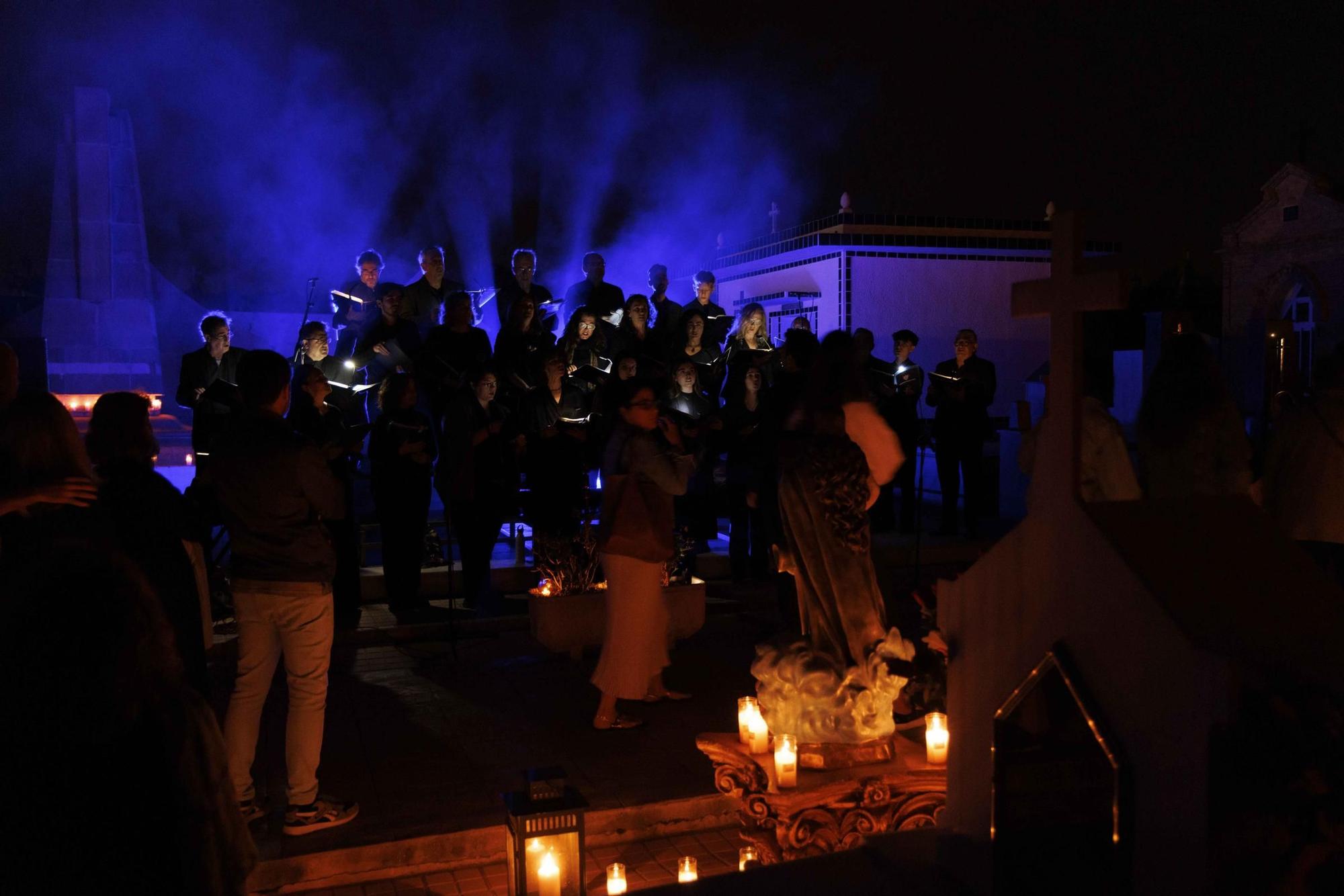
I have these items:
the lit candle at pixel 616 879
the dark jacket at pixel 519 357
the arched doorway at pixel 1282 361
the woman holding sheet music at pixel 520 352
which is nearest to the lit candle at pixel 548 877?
the lit candle at pixel 616 879

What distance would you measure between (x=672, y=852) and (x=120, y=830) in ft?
9.92

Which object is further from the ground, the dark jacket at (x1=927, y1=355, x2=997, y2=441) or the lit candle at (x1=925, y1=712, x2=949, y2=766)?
the dark jacket at (x1=927, y1=355, x2=997, y2=441)

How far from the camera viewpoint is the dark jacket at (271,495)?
4344mm

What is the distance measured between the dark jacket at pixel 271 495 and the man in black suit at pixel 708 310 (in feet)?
21.2

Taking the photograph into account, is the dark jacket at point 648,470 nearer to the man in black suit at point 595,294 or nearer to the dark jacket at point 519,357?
the dark jacket at point 519,357

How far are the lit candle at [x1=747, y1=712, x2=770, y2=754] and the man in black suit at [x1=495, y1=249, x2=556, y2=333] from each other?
6425 millimetres

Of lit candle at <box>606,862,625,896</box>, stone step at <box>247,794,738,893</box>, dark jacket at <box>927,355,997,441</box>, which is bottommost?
stone step at <box>247,794,738,893</box>

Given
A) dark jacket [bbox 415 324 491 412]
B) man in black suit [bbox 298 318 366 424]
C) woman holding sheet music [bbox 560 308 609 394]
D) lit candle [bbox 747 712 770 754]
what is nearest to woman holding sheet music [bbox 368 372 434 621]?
man in black suit [bbox 298 318 366 424]

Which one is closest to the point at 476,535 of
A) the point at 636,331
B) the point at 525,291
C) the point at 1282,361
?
the point at 636,331

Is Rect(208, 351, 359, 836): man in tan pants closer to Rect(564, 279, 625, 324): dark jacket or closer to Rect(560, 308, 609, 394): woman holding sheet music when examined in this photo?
Rect(560, 308, 609, 394): woman holding sheet music

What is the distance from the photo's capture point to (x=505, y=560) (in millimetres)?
9273

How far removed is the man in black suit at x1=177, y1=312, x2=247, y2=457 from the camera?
8008 mm

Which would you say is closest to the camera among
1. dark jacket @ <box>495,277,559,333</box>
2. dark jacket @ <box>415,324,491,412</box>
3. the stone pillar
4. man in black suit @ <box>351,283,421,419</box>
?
dark jacket @ <box>415,324,491,412</box>

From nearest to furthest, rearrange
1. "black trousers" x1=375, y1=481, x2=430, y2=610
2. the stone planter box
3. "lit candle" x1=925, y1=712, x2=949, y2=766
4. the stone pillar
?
"lit candle" x1=925, y1=712, x2=949, y2=766 < the stone planter box < "black trousers" x1=375, y1=481, x2=430, y2=610 < the stone pillar
